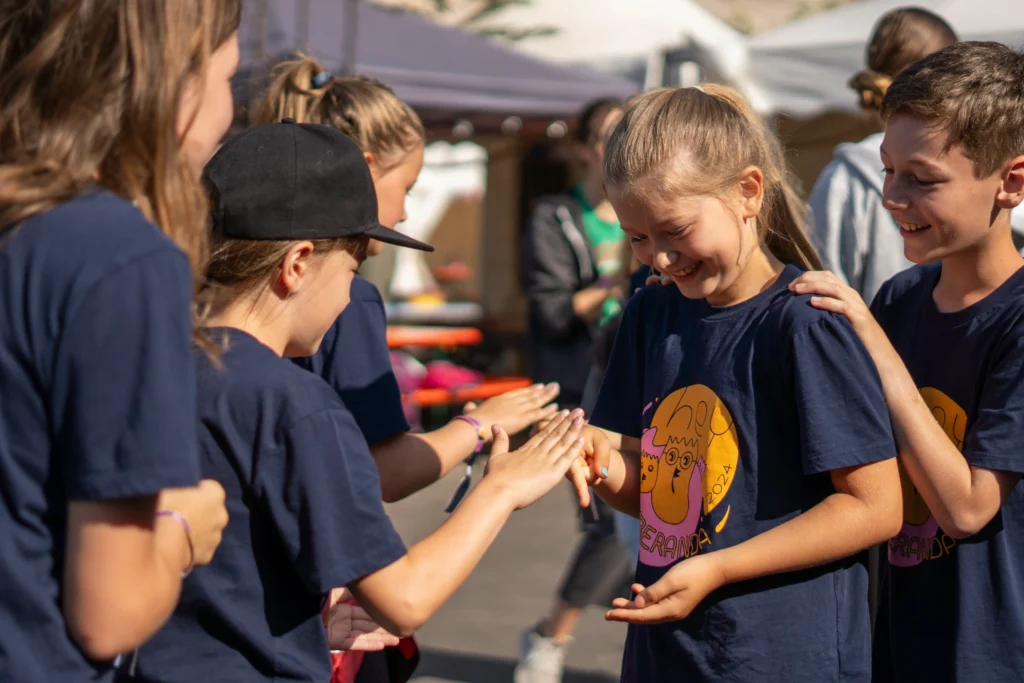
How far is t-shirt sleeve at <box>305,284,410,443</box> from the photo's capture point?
7.59 ft

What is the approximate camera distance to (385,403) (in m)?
2.34

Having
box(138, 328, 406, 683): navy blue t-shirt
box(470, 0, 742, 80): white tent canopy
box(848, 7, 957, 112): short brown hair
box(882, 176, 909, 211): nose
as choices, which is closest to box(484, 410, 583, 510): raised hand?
box(138, 328, 406, 683): navy blue t-shirt

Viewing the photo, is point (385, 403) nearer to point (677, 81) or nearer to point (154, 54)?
point (154, 54)

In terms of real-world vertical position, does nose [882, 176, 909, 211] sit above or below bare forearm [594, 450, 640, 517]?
above

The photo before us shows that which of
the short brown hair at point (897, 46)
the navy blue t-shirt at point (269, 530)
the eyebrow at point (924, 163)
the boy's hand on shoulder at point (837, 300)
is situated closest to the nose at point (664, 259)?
the boy's hand on shoulder at point (837, 300)

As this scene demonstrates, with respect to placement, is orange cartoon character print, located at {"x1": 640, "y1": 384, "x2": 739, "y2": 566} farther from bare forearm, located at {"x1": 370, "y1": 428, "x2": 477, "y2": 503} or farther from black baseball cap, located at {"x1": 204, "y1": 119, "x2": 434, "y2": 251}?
black baseball cap, located at {"x1": 204, "y1": 119, "x2": 434, "y2": 251}

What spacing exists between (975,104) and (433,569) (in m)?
1.29

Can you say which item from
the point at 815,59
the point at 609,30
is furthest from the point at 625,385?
the point at 609,30

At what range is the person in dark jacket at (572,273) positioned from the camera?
479 cm

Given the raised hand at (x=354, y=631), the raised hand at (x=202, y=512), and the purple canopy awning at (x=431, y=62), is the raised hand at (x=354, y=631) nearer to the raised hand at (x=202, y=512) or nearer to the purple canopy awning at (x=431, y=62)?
the raised hand at (x=202, y=512)

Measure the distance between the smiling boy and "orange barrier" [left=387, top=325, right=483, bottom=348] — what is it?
27.3ft

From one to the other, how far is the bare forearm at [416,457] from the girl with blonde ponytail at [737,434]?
0.35m

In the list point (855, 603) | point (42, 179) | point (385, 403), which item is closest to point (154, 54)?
point (42, 179)

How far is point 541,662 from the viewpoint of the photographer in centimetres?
432
